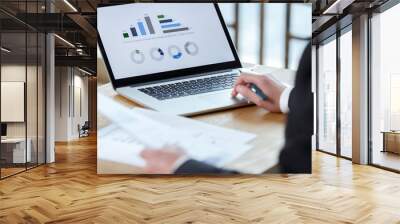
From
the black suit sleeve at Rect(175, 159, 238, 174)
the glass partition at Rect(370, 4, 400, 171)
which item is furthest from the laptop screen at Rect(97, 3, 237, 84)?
the glass partition at Rect(370, 4, 400, 171)

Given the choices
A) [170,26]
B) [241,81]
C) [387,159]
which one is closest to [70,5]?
[170,26]

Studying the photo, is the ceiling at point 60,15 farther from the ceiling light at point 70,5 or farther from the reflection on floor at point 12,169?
the reflection on floor at point 12,169

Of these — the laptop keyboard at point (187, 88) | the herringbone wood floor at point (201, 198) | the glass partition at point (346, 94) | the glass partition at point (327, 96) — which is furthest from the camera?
the glass partition at point (327, 96)

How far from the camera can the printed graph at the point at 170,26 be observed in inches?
254

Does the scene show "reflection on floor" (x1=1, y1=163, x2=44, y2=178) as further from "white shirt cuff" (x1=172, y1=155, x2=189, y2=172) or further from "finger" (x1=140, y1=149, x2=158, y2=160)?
"white shirt cuff" (x1=172, y1=155, x2=189, y2=172)

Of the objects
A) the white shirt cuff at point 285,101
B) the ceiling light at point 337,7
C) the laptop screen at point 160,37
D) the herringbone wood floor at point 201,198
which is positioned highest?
the ceiling light at point 337,7

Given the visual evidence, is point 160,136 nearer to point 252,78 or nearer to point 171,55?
point 171,55

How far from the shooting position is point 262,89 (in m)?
6.38

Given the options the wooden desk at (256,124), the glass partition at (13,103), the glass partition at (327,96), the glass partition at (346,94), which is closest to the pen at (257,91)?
the wooden desk at (256,124)

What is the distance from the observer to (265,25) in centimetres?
655

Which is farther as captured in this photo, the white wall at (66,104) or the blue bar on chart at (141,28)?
the white wall at (66,104)

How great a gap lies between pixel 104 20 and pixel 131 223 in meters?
3.81

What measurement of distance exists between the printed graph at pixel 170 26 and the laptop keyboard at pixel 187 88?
2.87ft

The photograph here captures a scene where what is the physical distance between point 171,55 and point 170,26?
1.57ft
